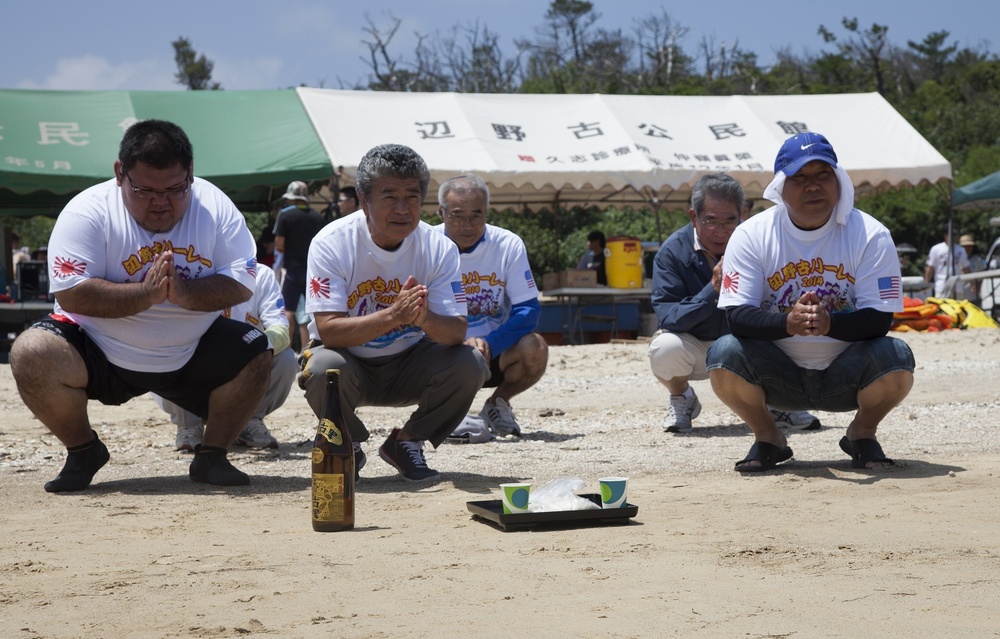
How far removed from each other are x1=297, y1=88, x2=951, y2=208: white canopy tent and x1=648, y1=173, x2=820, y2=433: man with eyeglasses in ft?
22.6

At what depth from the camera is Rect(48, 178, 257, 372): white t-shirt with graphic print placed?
4.21 meters

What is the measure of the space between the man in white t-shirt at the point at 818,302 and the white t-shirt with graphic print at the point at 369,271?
1.20 metres

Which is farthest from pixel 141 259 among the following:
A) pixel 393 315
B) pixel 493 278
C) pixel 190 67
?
pixel 190 67

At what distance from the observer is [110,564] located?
302cm

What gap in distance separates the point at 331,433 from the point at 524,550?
770 mm

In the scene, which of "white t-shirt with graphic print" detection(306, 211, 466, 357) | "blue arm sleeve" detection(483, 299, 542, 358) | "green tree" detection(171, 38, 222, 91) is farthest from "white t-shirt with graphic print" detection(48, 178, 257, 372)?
"green tree" detection(171, 38, 222, 91)

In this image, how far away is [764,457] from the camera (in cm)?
458

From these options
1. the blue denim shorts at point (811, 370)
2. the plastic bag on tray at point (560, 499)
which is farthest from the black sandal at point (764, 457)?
the plastic bag on tray at point (560, 499)

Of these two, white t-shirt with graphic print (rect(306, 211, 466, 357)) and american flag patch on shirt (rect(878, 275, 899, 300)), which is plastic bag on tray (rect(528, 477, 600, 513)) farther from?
american flag patch on shirt (rect(878, 275, 899, 300))

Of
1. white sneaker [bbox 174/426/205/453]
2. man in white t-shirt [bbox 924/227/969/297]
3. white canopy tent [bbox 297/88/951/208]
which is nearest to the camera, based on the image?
white sneaker [bbox 174/426/205/453]

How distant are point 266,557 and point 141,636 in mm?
769

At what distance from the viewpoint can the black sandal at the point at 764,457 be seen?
15.0ft

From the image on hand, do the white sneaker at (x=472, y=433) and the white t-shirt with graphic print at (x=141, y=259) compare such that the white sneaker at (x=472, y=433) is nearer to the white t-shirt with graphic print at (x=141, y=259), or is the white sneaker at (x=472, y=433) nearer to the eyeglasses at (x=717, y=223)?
the eyeglasses at (x=717, y=223)

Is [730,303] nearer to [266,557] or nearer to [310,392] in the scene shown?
[310,392]
